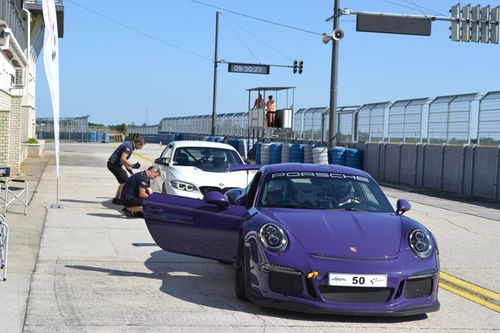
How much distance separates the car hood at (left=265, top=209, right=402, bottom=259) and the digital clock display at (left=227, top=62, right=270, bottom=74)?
35654 millimetres

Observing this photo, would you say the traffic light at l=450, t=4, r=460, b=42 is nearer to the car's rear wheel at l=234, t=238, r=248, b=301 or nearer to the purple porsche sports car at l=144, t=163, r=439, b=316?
the purple porsche sports car at l=144, t=163, r=439, b=316

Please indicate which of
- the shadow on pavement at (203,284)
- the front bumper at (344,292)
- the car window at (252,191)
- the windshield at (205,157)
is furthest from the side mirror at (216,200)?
the windshield at (205,157)

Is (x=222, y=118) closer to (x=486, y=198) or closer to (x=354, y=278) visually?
(x=486, y=198)

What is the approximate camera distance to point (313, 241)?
674 cm

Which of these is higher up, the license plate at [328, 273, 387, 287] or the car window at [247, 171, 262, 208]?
the car window at [247, 171, 262, 208]

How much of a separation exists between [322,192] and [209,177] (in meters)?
6.30

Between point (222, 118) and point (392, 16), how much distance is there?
33143 mm

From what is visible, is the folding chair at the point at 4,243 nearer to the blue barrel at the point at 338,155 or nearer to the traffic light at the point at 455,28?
the traffic light at the point at 455,28

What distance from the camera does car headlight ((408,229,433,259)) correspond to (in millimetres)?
6824

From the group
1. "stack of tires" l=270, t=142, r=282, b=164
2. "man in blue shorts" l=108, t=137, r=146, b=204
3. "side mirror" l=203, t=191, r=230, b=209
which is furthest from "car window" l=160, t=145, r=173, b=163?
"stack of tires" l=270, t=142, r=282, b=164

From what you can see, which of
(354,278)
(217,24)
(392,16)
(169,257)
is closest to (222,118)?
(217,24)

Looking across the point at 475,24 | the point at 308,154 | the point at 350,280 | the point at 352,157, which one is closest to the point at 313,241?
the point at 350,280

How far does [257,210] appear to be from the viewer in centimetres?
765

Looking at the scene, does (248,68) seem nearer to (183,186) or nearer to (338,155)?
(338,155)
